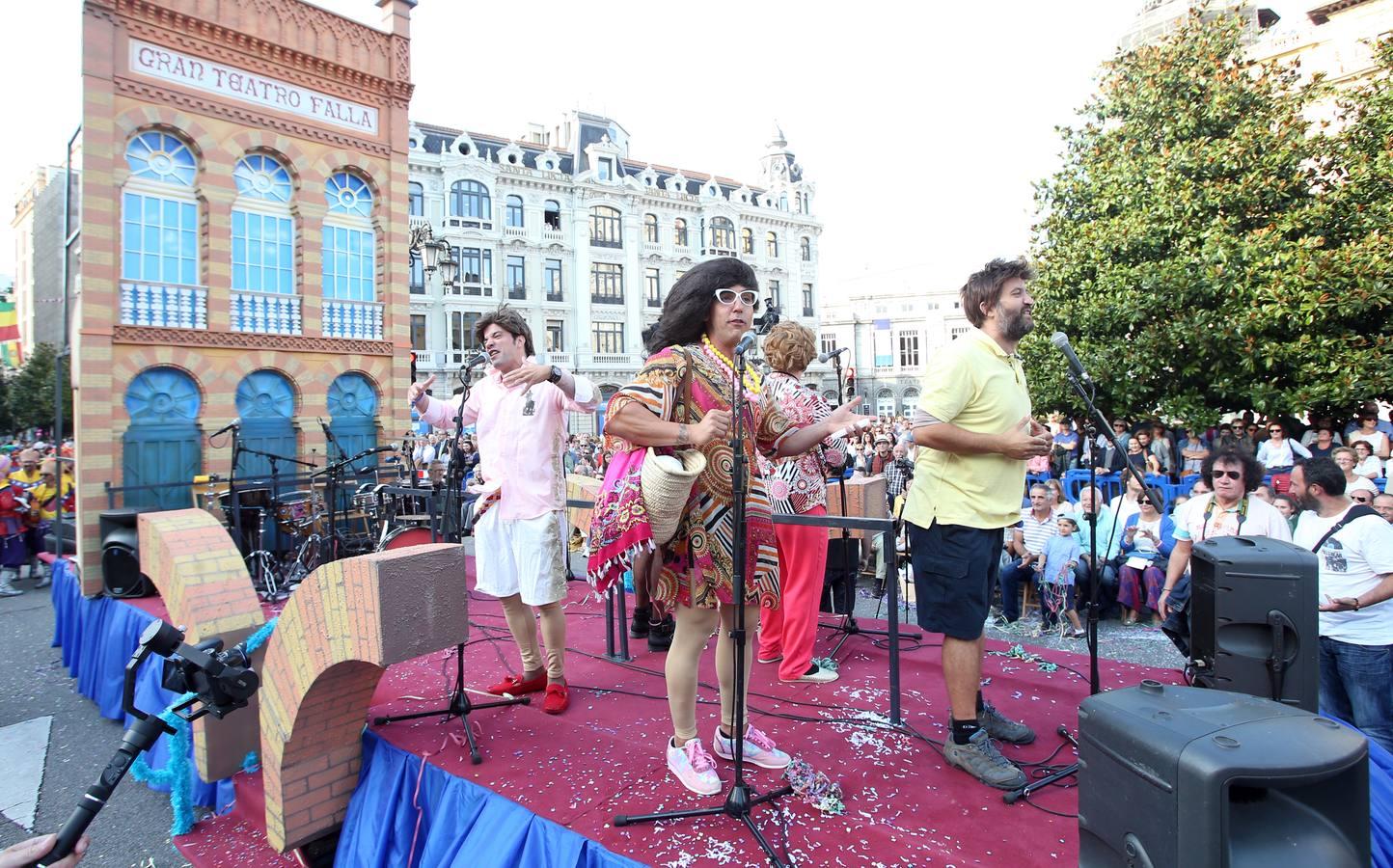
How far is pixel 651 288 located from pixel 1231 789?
120ft

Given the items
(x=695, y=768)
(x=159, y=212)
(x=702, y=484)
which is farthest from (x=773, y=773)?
(x=159, y=212)

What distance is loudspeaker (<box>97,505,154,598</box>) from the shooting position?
6.21m

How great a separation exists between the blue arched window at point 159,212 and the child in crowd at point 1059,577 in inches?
385

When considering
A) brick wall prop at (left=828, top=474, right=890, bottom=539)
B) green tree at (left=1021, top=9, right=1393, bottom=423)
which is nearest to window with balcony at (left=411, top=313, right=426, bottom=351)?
green tree at (left=1021, top=9, right=1393, bottom=423)

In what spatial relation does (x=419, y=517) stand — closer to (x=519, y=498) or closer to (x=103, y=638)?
(x=103, y=638)

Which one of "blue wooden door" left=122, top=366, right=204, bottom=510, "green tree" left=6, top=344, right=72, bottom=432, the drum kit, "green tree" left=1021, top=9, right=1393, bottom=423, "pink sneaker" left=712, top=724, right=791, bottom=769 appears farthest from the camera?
"green tree" left=6, top=344, right=72, bottom=432

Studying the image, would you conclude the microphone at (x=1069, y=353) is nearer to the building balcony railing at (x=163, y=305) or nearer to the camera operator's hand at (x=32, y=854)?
the camera operator's hand at (x=32, y=854)

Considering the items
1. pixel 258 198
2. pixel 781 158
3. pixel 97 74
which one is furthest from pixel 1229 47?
pixel 781 158

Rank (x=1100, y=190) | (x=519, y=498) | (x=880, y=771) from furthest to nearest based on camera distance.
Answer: (x=1100, y=190), (x=519, y=498), (x=880, y=771)

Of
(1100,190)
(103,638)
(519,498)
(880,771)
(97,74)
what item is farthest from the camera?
(1100,190)

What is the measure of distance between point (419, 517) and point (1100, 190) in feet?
36.8

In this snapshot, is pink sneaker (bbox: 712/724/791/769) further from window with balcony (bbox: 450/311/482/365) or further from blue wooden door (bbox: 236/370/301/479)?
window with balcony (bbox: 450/311/482/365)

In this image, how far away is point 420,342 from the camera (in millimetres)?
30875

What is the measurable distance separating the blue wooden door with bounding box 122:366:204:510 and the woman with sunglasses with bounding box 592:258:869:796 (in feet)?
25.1
